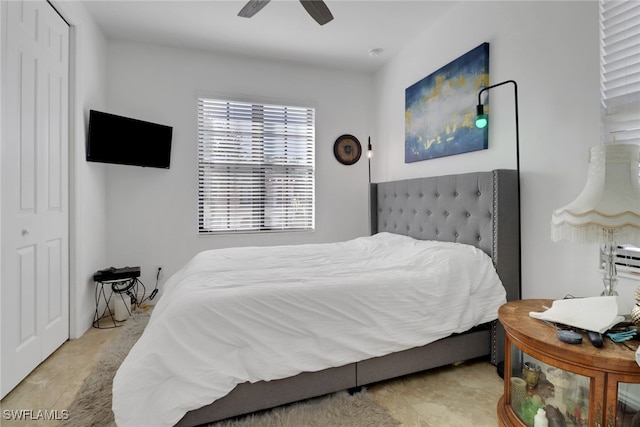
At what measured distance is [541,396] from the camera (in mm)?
1298

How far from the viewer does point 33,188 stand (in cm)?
207

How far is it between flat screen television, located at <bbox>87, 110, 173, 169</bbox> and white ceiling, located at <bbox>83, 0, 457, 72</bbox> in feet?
2.92

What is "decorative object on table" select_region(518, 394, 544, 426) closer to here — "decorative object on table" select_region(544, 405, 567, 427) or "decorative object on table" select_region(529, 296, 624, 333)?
"decorative object on table" select_region(544, 405, 567, 427)

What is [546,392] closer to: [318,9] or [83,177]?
[318,9]

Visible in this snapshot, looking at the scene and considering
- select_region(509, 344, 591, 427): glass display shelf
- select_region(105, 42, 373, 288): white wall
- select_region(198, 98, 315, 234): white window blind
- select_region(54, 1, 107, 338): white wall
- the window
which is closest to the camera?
select_region(509, 344, 591, 427): glass display shelf

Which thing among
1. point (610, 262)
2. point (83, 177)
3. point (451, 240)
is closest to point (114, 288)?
point (83, 177)

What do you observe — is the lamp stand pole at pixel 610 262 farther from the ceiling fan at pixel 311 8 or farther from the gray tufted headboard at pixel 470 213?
the ceiling fan at pixel 311 8

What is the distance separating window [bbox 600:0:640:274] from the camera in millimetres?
1528

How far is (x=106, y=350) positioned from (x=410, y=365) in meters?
2.21

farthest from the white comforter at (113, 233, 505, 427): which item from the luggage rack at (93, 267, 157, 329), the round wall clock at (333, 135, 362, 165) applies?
the round wall clock at (333, 135, 362, 165)

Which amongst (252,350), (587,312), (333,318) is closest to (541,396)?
(587,312)

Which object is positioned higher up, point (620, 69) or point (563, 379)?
point (620, 69)

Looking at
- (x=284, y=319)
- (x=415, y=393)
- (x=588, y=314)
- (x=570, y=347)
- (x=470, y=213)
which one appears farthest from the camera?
(x=470, y=213)

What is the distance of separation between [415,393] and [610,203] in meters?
1.35
